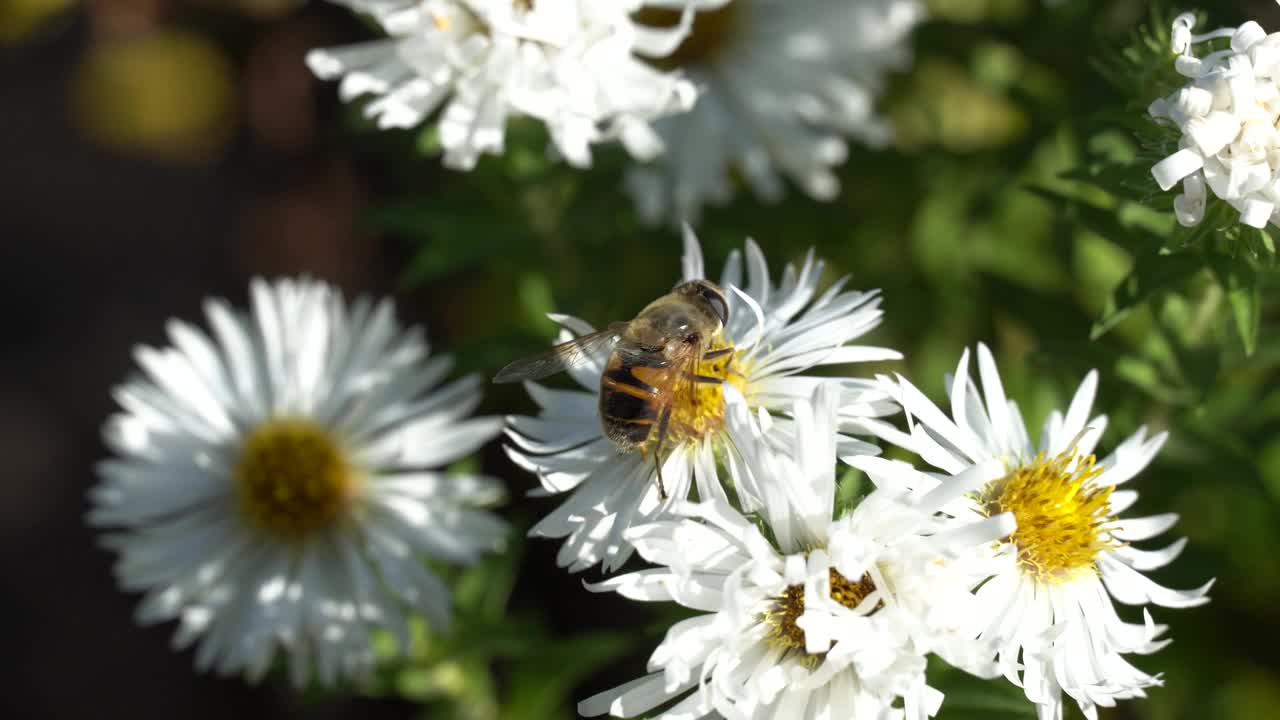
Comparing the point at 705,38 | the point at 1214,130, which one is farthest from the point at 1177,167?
the point at 705,38

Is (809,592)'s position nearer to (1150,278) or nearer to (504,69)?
(1150,278)

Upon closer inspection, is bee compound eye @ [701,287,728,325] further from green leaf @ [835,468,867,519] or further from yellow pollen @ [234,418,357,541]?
yellow pollen @ [234,418,357,541]

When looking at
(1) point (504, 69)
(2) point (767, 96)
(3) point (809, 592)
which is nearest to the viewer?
(3) point (809, 592)

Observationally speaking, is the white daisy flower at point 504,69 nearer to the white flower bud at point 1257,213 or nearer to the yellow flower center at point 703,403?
the yellow flower center at point 703,403

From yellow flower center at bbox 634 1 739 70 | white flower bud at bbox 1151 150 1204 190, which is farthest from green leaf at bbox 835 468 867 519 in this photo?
yellow flower center at bbox 634 1 739 70

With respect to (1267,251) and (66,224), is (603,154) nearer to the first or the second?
(1267,251)

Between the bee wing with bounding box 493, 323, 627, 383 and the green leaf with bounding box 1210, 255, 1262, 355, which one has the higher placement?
the bee wing with bounding box 493, 323, 627, 383
